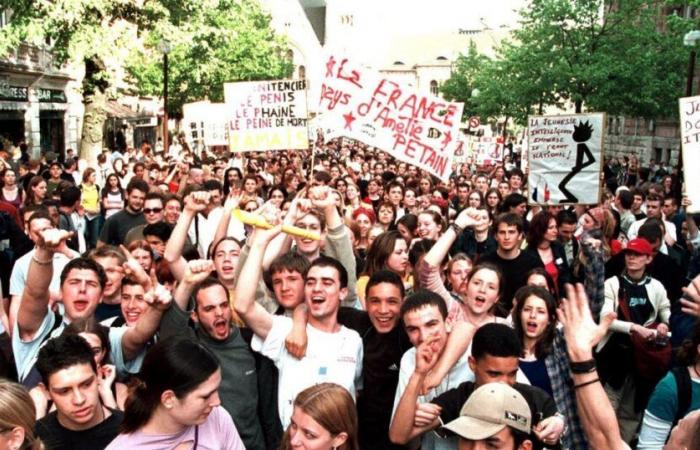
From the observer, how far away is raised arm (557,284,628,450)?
3.08m

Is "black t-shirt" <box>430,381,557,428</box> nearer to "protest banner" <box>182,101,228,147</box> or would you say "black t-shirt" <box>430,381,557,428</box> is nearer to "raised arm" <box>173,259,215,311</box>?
"raised arm" <box>173,259,215,311</box>

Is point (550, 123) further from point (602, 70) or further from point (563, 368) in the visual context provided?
point (602, 70)

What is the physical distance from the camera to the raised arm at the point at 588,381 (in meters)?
3.08

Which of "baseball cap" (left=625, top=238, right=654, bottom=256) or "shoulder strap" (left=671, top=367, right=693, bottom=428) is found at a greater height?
"baseball cap" (left=625, top=238, right=654, bottom=256)

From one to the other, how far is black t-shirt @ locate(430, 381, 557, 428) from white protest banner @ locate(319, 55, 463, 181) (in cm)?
605

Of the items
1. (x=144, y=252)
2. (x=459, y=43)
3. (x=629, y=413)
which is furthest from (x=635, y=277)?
(x=459, y=43)

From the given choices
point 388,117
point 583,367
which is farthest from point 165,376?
point 388,117

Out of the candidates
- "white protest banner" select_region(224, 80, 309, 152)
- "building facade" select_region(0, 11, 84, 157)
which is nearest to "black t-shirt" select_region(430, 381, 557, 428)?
"white protest banner" select_region(224, 80, 309, 152)

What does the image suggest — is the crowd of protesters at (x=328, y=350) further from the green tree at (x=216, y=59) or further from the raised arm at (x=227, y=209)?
the green tree at (x=216, y=59)

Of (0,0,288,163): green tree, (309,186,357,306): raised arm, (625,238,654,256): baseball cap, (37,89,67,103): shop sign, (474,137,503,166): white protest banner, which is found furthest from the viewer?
(37,89,67,103): shop sign

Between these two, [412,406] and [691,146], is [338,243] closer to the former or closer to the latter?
[412,406]

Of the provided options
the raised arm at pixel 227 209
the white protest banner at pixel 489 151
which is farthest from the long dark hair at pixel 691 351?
the white protest banner at pixel 489 151

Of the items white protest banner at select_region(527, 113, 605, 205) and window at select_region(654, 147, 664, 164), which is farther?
window at select_region(654, 147, 664, 164)

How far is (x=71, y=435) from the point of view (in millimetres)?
3230
